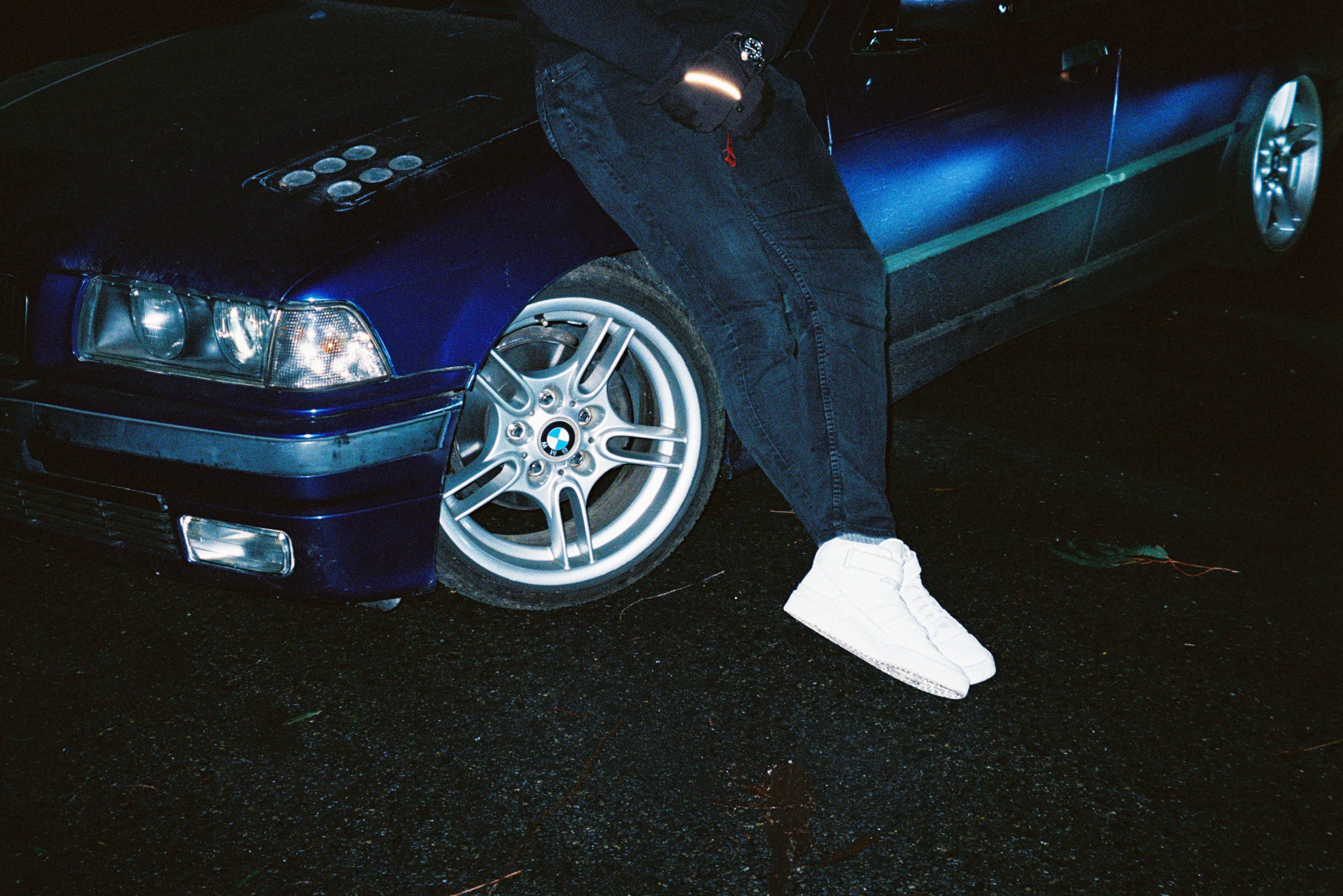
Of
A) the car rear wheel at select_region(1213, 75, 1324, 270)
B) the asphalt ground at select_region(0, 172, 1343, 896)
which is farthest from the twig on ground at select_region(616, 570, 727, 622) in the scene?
the car rear wheel at select_region(1213, 75, 1324, 270)

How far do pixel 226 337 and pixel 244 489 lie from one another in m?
0.28

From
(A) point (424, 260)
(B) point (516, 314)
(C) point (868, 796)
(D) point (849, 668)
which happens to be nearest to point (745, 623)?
(D) point (849, 668)

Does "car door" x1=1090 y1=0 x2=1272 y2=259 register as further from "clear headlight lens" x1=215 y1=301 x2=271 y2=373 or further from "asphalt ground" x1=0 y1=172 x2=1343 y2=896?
"clear headlight lens" x1=215 y1=301 x2=271 y2=373

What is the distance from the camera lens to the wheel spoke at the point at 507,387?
2627 mm

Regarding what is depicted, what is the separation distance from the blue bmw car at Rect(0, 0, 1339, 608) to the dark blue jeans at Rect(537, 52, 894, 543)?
11cm

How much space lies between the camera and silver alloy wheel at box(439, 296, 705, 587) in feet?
8.80

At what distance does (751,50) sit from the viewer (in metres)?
2.52

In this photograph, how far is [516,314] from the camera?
2.43 metres

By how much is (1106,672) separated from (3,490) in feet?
7.63

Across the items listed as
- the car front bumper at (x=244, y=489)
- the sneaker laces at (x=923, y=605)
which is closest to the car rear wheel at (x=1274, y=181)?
the sneaker laces at (x=923, y=605)

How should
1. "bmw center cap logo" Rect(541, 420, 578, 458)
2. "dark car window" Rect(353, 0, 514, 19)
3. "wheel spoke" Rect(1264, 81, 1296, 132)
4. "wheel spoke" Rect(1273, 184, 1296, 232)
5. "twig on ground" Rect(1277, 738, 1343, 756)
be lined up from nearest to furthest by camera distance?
"twig on ground" Rect(1277, 738, 1343, 756) < "bmw center cap logo" Rect(541, 420, 578, 458) < "dark car window" Rect(353, 0, 514, 19) < "wheel spoke" Rect(1264, 81, 1296, 132) < "wheel spoke" Rect(1273, 184, 1296, 232)

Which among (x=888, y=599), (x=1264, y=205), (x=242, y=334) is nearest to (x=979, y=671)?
(x=888, y=599)

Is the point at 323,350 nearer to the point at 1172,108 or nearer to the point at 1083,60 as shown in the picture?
the point at 1083,60

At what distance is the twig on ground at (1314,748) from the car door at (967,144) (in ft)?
4.29
